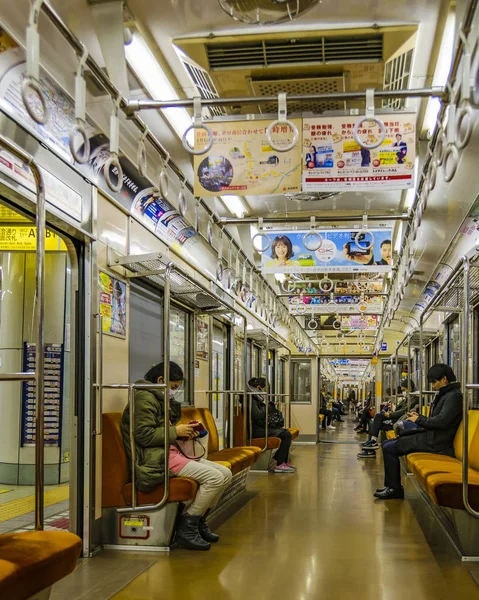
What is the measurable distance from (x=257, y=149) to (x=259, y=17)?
166 centimetres

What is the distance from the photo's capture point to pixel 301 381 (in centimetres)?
1722

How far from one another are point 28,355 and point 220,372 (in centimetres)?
293

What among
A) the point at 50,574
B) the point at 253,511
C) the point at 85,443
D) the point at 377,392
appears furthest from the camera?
the point at 377,392

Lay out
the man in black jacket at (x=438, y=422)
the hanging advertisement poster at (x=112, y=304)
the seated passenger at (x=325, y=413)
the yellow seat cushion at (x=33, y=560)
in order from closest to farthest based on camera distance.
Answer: the yellow seat cushion at (x=33, y=560)
the hanging advertisement poster at (x=112, y=304)
the man in black jacket at (x=438, y=422)
the seated passenger at (x=325, y=413)

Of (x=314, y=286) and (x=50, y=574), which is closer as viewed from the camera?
(x=50, y=574)

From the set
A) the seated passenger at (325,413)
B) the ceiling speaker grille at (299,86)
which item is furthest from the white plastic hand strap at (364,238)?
the seated passenger at (325,413)

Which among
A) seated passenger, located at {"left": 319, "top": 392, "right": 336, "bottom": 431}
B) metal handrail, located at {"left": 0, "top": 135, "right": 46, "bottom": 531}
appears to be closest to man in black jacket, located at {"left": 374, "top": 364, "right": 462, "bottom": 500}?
metal handrail, located at {"left": 0, "top": 135, "right": 46, "bottom": 531}

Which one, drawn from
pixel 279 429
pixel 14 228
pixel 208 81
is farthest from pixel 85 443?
pixel 279 429

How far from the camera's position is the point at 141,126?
193 inches

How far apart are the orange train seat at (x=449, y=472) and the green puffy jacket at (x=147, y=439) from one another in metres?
1.93

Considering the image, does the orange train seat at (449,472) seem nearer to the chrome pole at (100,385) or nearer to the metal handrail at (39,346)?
the chrome pole at (100,385)

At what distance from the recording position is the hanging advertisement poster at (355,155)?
4812mm

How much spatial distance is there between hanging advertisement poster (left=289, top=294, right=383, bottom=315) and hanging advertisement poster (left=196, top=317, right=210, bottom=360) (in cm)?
413

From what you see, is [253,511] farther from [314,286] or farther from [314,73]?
[314,286]
